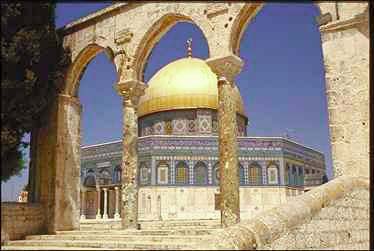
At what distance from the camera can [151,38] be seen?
8586 millimetres

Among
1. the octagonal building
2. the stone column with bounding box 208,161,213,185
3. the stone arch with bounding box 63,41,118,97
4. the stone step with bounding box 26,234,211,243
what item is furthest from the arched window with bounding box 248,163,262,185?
the stone step with bounding box 26,234,211,243

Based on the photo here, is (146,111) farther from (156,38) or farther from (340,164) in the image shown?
(340,164)

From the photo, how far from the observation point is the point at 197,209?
21.9 meters

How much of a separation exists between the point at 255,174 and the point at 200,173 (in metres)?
2.87

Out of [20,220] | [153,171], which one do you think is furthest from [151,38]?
[153,171]

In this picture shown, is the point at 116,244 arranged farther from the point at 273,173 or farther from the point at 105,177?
the point at 105,177

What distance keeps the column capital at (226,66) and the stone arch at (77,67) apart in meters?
2.89

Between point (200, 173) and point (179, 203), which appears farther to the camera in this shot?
point (200, 173)

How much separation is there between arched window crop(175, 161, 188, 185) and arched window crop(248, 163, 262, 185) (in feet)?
10.9

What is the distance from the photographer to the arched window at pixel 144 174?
2231 centimetres

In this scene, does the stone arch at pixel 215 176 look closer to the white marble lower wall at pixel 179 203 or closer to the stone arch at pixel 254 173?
the white marble lower wall at pixel 179 203

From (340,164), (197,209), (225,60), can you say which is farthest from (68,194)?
(197,209)

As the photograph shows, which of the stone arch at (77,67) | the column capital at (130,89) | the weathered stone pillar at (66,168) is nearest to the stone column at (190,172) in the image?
the weathered stone pillar at (66,168)

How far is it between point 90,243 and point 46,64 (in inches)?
171
